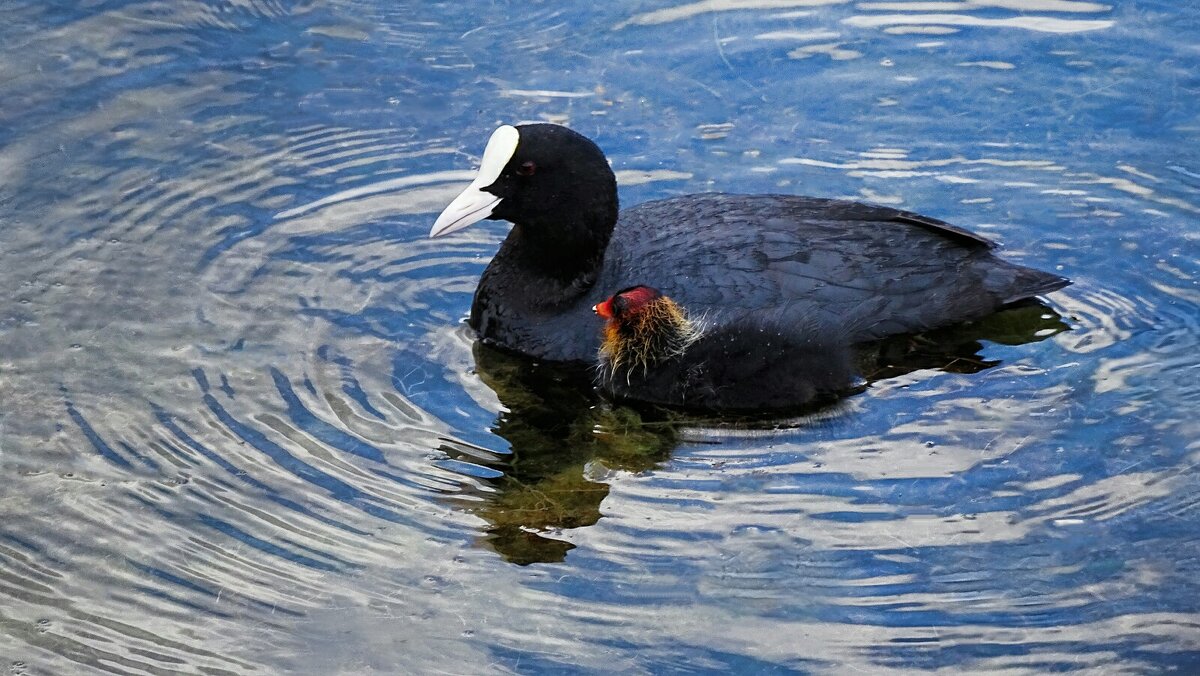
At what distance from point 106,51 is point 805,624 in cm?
548

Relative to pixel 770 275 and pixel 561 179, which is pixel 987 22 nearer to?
pixel 770 275

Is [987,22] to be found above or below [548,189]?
above

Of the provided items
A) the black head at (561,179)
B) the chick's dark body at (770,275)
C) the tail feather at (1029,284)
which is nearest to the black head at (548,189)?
the black head at (561,179)

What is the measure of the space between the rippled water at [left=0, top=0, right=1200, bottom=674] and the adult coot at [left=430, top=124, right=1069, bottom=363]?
0.21 meters

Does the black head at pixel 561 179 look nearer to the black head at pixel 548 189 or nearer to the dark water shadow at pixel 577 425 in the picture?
the black head at pixel 548 189

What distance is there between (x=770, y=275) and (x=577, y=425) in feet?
3.06

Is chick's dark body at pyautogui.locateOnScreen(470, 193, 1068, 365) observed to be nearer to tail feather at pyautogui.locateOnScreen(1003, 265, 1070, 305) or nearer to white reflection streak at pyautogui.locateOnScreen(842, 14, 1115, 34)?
tail feather at pyautogui.locateOnScreen(1003, 265, 1070, 305)

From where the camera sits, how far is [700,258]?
20.8ft

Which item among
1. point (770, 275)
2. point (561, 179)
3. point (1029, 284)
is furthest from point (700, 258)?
point (1029, 284)

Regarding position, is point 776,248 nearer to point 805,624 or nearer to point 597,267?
point 597,267

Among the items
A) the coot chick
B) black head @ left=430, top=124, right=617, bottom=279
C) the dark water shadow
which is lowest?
the dark water shadow

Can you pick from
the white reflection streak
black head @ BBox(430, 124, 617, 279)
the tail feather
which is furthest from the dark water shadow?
the white reflection streak

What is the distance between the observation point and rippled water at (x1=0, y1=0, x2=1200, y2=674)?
4.99 metres

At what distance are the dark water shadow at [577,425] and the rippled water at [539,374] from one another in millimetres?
19
